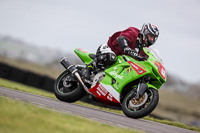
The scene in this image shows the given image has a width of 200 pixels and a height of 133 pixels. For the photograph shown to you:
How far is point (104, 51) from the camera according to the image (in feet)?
22.6

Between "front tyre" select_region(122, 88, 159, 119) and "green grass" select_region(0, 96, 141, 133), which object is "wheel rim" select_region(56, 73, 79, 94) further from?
"green grass" select_region(0, 96, 141, 133)

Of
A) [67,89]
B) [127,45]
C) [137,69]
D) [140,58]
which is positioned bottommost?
[67,89]

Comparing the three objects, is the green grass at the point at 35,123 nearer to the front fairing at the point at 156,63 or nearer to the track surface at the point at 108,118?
the track surface at the point at 108,118

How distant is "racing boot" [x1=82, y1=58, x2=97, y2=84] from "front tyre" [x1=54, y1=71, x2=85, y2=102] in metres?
0.21

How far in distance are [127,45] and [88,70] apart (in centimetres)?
105

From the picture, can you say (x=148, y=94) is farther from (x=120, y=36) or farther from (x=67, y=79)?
(x=67, y=79)

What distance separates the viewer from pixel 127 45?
668 cm

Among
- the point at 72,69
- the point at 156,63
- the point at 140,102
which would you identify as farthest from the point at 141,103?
the point at 72,69

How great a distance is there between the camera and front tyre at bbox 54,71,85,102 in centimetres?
688

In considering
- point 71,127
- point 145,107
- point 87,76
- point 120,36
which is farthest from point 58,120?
point 120,36

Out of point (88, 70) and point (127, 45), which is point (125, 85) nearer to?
point (127, 45)

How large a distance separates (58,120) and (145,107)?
7.36ft

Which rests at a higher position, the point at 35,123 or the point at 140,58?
the point at 140,58

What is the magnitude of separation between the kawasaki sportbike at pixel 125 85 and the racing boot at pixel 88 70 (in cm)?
9
